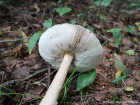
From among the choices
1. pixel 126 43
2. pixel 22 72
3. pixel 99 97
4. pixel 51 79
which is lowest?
pixel 99 97

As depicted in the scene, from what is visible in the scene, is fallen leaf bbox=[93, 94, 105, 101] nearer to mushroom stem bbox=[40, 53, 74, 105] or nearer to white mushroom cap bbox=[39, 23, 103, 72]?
white mushroom cap bbox=[39, 23, 103, 72]

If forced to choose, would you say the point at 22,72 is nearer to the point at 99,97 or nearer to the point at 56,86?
the point at 56,86

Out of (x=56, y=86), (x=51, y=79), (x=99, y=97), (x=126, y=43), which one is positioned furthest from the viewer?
(x=126, y=43)

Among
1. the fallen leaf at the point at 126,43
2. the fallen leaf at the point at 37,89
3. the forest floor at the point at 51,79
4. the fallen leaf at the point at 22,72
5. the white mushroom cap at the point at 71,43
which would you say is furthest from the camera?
the fallen leaf at the point at 126,43

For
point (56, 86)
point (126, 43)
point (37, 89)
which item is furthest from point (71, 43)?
point (126, 43)

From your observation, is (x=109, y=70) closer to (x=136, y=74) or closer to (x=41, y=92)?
(x=136, y=74)

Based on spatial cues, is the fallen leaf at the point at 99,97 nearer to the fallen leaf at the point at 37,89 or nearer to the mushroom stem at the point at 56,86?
the mushroom stem at the point at 56,86

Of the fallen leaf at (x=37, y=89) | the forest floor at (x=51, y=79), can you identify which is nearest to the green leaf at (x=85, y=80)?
the forest floor at (x=51, y=79)

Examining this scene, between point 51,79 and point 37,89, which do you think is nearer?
point 37,89
